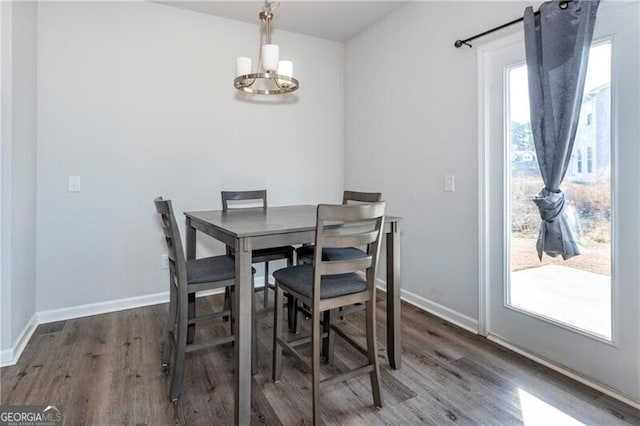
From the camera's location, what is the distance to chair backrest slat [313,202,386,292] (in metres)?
1.49

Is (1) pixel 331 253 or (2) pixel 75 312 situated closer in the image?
(1) pixel 331 253

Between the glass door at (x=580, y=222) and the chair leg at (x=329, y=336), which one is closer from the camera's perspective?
the glass door at (x=580, y=222)

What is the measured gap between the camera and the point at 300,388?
1.83 meters

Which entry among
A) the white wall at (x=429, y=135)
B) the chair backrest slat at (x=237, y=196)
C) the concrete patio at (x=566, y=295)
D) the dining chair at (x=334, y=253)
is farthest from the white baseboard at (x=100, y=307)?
the concrete patio at (x=566, y=295)

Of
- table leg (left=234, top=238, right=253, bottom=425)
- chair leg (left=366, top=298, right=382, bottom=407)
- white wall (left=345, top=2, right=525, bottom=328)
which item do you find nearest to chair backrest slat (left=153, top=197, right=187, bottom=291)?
table leg (left=234, top=238, right=253, bottom=425)

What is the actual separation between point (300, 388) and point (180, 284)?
83cm

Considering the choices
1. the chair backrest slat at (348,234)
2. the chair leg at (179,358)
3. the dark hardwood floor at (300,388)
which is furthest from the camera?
the chair leg at (179,358)

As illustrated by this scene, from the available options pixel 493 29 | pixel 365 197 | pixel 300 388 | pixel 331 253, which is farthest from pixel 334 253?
pixel 493 29

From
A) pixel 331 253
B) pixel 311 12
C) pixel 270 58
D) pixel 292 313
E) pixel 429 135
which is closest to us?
pixel 270 58

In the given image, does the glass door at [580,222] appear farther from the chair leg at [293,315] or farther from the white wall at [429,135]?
the chair leg at [293,315]

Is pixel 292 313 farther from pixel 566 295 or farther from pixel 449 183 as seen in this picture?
pixel 566 295

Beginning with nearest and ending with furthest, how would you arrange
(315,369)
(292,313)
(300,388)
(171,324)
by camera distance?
(315,369) < (300,388) < (171,324) < (292,313)

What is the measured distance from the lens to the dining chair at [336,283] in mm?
1520

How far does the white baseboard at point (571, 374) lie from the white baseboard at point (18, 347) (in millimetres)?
2996
